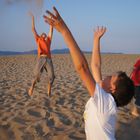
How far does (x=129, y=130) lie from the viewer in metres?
6.59

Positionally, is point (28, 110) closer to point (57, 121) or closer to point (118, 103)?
point (57, 121)

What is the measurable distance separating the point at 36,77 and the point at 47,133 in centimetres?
358

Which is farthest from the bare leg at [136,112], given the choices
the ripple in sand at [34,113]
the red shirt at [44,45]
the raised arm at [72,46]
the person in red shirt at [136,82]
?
the raised arm at [72,46]

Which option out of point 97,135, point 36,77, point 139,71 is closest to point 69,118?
point 139,71

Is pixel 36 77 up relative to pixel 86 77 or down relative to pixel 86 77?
down

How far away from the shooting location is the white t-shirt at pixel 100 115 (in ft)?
9.40

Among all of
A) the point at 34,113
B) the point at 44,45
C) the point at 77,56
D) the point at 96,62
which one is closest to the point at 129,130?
the point at 34,113

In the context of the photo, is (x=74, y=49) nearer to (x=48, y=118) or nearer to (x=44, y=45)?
(x=48, y=118)

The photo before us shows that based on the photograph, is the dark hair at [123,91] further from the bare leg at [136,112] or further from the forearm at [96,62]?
the bare leg at [136,112]

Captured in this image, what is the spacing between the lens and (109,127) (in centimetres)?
303

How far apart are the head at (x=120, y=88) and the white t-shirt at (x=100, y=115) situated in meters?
0.11

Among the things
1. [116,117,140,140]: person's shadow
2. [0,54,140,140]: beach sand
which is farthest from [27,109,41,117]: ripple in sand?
[116,117,140,140]: person's shadow

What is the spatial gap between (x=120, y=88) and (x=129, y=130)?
3.74 m

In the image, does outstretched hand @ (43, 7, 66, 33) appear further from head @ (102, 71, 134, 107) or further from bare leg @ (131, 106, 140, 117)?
bare leg @ (131, 106, 140, 117)
